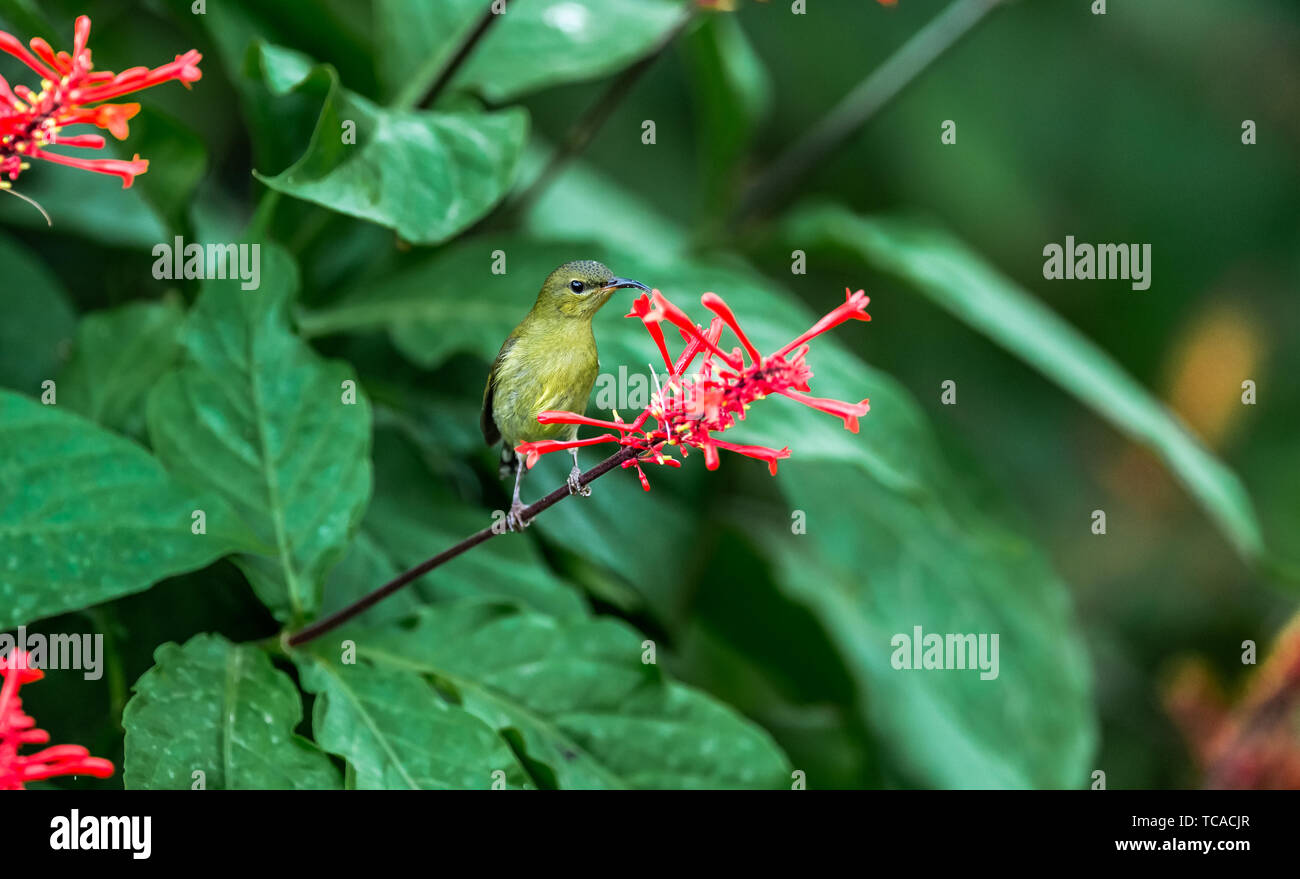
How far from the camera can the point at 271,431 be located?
79 cm

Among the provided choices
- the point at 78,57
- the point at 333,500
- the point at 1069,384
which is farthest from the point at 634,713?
the point at 1069,384

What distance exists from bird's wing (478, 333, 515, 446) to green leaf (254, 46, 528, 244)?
125 millimetres

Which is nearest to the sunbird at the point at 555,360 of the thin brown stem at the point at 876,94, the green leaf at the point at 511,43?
the green leaf at the point at 511,43

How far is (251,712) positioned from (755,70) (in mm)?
1197

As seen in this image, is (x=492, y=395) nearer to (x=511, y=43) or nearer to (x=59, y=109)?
→ (x=59, y=109)

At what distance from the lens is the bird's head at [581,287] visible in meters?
0.58

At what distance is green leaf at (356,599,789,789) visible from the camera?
0.80 meters

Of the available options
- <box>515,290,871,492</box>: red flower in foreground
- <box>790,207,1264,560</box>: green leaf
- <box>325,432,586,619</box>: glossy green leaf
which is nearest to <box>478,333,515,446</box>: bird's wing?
<box>515,290,871,492</box>: red flower in foreground

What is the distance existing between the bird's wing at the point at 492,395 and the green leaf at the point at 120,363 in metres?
0.32

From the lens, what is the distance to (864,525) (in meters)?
1.33

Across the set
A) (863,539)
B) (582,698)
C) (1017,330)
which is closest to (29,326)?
(582,698)

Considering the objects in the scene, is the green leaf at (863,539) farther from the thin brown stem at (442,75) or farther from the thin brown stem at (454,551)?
the thin brown stem at (454,551)
